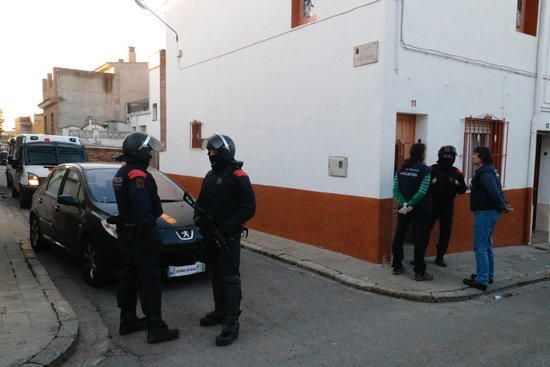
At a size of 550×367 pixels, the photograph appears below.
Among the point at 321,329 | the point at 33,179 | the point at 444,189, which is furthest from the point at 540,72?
the point at 33,179

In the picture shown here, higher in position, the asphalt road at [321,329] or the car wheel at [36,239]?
the car wheel at [36,239]

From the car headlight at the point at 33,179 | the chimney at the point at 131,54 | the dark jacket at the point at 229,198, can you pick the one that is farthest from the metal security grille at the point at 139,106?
the dark jacket at the point at 229,198

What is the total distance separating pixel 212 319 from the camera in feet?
15.4

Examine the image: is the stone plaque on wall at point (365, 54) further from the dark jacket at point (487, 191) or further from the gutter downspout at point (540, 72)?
the gutter downspout at point (540, 72)

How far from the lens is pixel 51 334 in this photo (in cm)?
425

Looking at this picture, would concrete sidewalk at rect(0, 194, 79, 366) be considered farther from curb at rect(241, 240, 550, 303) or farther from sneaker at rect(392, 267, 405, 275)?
sneaker at rect(392, 267, 405, 275)

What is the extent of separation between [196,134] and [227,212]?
26.3 feet

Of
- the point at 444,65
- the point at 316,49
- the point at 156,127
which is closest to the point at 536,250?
the point at 444,65

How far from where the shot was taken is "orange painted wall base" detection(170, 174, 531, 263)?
7.00 metres

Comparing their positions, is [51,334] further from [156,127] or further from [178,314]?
[156,127]

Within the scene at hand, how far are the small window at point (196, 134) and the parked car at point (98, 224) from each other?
188 inches

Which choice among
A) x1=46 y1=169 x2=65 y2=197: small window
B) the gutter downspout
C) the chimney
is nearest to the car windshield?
x1=46 y1=169 x2=65 y2=197: small window

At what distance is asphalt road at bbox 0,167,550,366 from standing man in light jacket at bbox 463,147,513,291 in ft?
1.18

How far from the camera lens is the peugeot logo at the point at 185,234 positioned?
5.62 meters
